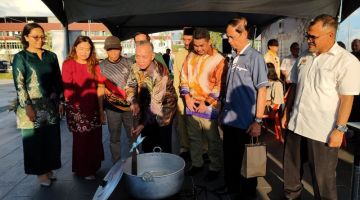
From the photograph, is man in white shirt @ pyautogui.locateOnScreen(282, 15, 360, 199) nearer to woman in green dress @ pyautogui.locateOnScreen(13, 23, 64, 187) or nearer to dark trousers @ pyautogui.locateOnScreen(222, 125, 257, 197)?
dark trousers @ pyautogui.locateOnScreen(222, 125, 257, 197)

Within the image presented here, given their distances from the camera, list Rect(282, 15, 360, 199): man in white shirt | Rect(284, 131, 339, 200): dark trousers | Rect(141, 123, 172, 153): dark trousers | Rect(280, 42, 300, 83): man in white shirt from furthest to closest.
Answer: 1. Rect(280, 42, 300, 83): man in white shirt
2. Rect(141, 123, 172, 153): dark trousers
3. Rect(284, 131, 339, 200): dark trousers
4. Rect(282, 15, 360, 199): man in white shirt

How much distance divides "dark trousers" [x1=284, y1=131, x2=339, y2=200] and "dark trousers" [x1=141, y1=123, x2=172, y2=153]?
3.76 ft

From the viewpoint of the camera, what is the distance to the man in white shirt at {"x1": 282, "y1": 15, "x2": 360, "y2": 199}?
2.26 m

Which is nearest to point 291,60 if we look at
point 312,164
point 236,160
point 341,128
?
point 236,160

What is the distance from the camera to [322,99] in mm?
2398

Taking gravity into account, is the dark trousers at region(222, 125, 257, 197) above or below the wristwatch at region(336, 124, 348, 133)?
below

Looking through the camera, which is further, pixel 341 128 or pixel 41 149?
pixel 41 149

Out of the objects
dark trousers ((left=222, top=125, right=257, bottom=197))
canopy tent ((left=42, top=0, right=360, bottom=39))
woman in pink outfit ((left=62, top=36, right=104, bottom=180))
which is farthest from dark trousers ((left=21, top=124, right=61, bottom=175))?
dark trousers ((left=222, top=125, right=257, bottom=197))

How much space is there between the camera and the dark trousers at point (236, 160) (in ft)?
9.82

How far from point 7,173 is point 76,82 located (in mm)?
1656

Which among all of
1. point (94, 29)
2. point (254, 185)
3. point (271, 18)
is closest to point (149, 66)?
point (254, 185)

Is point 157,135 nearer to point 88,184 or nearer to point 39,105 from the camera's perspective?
point 88,184

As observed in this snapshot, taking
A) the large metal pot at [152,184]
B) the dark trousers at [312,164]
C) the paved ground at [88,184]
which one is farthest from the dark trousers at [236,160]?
the large metal pot at [152,184]

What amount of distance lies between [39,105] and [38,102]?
3 cm
